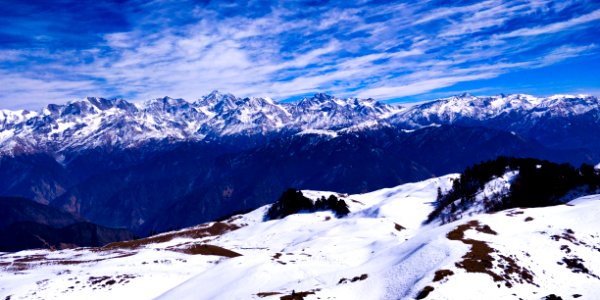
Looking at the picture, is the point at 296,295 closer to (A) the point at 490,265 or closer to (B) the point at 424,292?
(B) the point at 424,292

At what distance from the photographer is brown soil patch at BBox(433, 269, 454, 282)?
143ft

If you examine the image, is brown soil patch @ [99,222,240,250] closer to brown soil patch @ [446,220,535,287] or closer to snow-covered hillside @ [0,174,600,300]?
snow-covered hillside @ [0,174,600,300]

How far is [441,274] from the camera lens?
4422cm

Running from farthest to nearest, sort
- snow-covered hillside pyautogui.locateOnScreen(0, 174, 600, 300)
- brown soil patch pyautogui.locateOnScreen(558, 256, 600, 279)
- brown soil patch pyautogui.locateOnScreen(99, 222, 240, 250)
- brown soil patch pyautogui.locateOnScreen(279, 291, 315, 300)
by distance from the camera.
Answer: brown soil patch pyautogui.locateOnScreen(99, 222, 240, 250) < brown soil patch pyautogui.locateOnScreen(558, 256, 600, 279) < brown soil patch pyautogui.locateOnScreen(279, 291, 315, 300) < snow-covered hillside pyautogui.locateOnScreen(0, 174, 600, 300)

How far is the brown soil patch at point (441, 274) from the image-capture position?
1710 inches

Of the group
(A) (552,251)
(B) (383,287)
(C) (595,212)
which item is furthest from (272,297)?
(C) (595,212)

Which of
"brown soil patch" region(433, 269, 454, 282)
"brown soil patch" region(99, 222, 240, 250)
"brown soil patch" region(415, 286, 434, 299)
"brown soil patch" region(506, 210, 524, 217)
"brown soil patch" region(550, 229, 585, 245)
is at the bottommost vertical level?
"brown soil patch" region(99, 222, 240, 250)

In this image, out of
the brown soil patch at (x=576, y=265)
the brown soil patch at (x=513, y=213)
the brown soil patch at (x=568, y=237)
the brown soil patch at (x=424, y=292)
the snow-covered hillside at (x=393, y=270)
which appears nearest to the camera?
the brown soil patch at (x=424, y=292)

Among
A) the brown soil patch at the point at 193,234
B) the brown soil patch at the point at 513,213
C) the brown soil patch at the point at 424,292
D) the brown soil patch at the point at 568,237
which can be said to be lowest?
the brown soil patch at the point at 193,234

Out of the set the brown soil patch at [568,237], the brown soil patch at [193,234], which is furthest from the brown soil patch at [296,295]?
the brown soil patch at [193,234]

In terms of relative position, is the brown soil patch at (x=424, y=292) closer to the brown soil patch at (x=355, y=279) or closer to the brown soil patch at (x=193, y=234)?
the brown soil patch at (x=355, y=279)

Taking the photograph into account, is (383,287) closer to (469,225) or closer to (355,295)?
(355,295)

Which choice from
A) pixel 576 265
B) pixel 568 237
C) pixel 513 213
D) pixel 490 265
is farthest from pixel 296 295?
pixel 513 213

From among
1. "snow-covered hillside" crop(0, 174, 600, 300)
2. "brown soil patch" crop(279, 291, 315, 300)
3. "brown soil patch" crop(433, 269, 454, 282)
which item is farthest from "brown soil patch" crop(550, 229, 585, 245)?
"brown soil patch" crop(279, 291, 315, 300)
